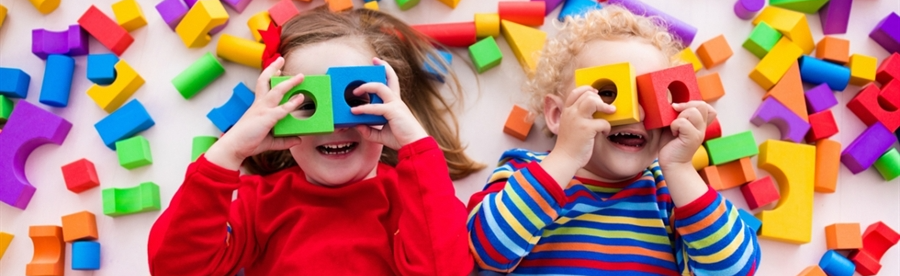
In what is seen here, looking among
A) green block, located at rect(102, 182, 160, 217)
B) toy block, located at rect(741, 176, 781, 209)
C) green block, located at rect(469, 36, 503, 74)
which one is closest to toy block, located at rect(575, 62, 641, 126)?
green block, located at rect(469, 36, 503, 74)

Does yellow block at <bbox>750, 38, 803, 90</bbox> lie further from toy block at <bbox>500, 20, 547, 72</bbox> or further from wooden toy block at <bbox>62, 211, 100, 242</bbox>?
wooden toy block at <bbox>62, 211, 100, 242</bbox>

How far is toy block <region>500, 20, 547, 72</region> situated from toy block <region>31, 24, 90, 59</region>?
105 cm

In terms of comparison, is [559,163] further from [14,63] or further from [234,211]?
[14,63]

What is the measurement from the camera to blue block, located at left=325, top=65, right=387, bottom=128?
1.10 m

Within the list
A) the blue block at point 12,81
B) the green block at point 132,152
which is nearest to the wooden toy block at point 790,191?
the green block at point 132,152

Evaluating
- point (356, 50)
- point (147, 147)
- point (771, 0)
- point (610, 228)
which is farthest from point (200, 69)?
point (771, 0)

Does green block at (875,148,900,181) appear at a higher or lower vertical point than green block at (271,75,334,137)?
lower

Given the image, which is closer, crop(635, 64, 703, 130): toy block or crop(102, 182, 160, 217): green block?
crop(635, 64, 703, 130): toy block

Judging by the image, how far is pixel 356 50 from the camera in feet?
4.19

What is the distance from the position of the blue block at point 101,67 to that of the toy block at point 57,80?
58 mm

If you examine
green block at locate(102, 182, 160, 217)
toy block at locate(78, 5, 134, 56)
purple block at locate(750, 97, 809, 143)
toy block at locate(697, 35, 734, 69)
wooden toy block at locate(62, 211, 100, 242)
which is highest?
toy block at locate(78, 5, 134, 56)

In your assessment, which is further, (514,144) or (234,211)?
(514,144)

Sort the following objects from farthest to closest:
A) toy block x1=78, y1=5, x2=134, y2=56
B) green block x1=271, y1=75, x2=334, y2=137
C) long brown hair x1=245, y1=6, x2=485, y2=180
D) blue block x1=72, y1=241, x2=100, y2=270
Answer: toy block x1=78, y1=5, x2=134, y2=56, blue block x1=72, y1=241, x2=100, y2=270, long brown hair x1=245, y1=6, x2=485, y2=180, green block x1=271, y1=75, x2=334, y2=137

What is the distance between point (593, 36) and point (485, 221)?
44 cm
